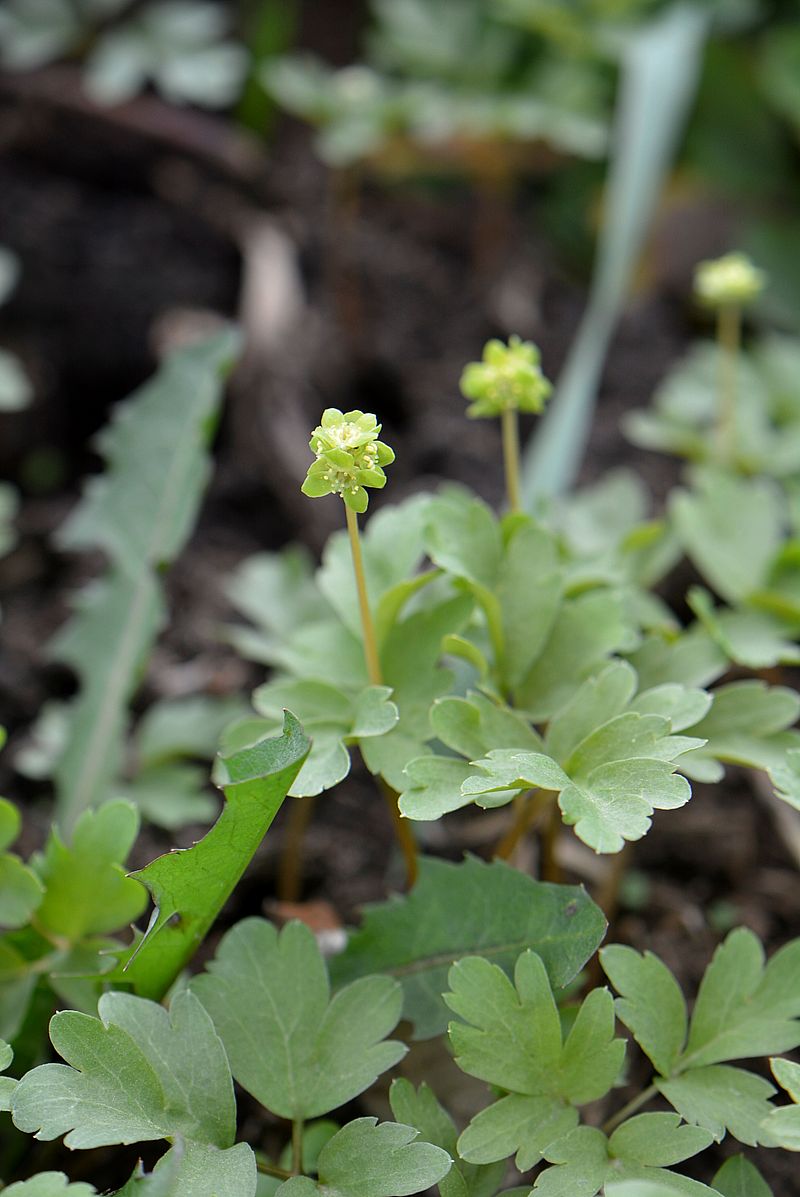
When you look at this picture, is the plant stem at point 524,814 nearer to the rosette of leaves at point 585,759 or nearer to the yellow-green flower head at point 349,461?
the rosette of leaves at point 585,759

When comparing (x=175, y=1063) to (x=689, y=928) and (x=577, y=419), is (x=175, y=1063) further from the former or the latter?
(x=577, y=419)

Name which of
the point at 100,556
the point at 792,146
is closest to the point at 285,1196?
the point at 100,556

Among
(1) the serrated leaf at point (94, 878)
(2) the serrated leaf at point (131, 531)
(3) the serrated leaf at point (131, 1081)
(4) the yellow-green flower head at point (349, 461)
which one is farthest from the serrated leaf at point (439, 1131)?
(2) the serrated leaf at point (131, 531)

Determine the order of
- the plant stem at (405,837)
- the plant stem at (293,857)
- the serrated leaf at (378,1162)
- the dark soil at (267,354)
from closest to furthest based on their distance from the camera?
the serrated leaf at (378,1162) < the plant stem at (405,837) < the plant stem at (293,857) < the dark soil at (267,354)

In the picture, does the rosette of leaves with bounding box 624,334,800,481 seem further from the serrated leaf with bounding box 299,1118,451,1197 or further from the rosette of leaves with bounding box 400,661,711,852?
the serrated leaf with bounding box 299,1118,451,1197

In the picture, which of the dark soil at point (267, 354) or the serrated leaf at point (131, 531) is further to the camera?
the dark soil at point (267, 354)

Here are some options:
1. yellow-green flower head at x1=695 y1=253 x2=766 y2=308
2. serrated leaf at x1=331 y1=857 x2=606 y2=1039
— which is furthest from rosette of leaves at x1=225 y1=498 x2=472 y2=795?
yellow-green flower head at x1=695 y1=253 x2=766 y2=308

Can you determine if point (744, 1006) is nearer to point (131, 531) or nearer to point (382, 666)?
point (382, 666)
